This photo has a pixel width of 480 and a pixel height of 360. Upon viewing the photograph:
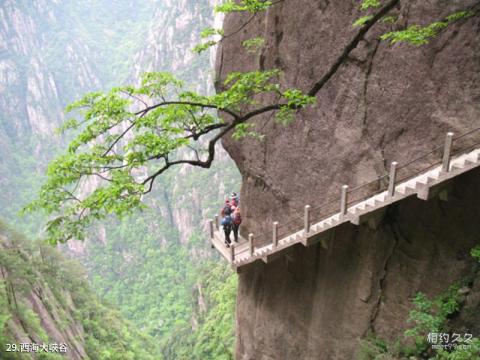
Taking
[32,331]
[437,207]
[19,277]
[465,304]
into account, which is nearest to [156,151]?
[437,207]

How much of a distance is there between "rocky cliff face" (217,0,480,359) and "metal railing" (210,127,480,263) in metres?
0.23

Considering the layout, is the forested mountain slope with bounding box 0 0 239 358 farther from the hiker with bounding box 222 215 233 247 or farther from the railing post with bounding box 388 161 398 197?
the railing post with bounding box 388 161 398 197

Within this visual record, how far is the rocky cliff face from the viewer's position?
7.21 metres

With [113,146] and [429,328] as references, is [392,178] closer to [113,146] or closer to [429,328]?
[429,328]

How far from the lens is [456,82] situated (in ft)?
23.2

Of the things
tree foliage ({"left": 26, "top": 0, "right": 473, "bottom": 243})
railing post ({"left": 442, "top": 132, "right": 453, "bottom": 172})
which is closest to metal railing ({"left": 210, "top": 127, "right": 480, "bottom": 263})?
railing post ({"left": 442, "top": 132, "right": 453, "bottom": 172})

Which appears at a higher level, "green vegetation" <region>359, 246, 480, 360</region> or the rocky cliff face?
the rocky cliff face

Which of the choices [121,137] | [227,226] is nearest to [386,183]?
[227,226]

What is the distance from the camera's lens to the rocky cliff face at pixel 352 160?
7211mm

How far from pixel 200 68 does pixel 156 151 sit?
121m

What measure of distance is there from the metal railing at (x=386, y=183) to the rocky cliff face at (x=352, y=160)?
226 millimetres

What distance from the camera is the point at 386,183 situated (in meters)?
8.03

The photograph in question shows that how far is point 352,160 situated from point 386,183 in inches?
39.9

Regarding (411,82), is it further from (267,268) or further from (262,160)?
(267,268)
